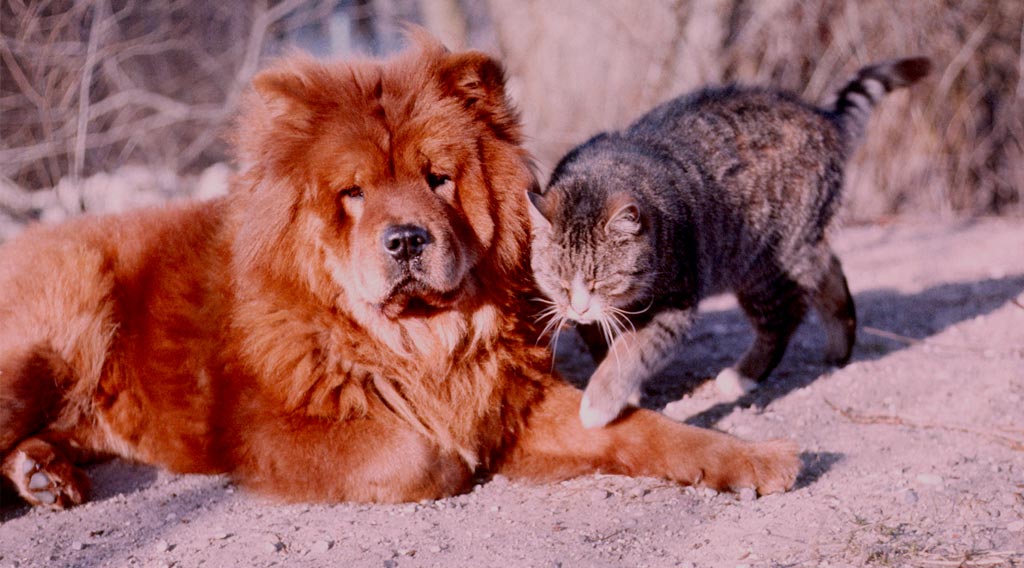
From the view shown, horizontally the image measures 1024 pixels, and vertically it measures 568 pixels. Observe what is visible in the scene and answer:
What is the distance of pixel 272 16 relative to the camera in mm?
8500

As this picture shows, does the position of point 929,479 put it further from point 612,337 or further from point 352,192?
point 352,192

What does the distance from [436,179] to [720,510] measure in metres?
1.55

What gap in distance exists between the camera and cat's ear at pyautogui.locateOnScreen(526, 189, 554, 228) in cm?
347

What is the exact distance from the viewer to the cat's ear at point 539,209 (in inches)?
137

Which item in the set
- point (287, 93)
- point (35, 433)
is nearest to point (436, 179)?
point (287, 93)

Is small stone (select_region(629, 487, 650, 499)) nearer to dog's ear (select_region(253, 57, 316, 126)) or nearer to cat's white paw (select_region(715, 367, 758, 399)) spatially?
cat's white paw (select_region(715, 367, 758, 399))

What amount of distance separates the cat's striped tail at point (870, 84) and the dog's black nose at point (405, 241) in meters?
2.79

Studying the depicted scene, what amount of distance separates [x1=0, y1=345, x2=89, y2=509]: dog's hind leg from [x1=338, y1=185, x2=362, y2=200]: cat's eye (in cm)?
142

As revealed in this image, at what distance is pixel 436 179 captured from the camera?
3.32m

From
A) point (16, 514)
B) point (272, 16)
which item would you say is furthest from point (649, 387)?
point (272, 16)

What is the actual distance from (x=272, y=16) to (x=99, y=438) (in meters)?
5.78

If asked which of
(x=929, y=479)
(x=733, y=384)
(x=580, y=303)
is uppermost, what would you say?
(x=580, y=303)

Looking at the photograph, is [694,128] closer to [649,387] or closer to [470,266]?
[649,387]

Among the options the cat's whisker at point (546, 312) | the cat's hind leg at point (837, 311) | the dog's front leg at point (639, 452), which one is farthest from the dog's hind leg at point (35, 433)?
the cat's hind leg at point (837, 311)
